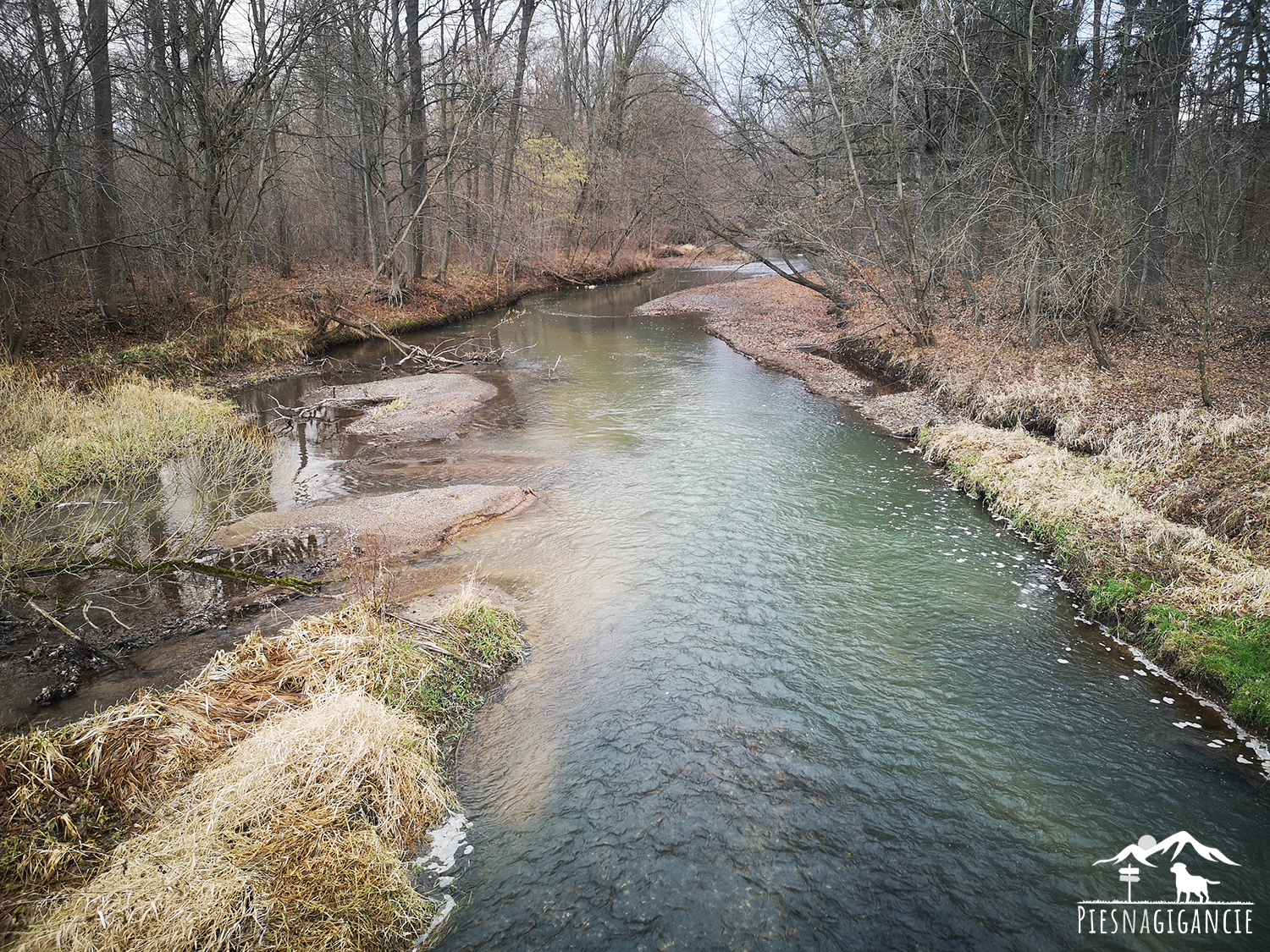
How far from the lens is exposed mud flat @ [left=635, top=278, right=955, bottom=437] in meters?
15.8

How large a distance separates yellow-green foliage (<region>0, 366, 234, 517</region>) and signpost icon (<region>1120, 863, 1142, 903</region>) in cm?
1139

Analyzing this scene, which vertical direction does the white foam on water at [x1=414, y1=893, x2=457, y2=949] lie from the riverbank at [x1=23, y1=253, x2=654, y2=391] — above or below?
below

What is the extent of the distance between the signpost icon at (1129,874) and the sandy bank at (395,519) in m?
7.67

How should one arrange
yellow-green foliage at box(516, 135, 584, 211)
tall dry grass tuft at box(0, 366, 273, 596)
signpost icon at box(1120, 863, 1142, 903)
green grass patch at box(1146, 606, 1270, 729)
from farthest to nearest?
yellow-green foliage at box(516, 135, 584, 211) < tall dry grass tuft at box(0, 366, 273, 596) < green grass patch at box(1146, 606, 1270, 729) < signpost icon at box(1120, 863, 1142, 903)

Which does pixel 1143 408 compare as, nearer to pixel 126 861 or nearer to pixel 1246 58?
pixel 1246 58

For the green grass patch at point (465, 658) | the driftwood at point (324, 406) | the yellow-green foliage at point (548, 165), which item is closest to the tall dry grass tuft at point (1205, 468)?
the green grass patch at point (465, 658)

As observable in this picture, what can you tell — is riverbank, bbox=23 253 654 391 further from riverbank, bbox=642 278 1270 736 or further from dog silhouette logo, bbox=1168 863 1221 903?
dog silhouette logo, bbox=1168 863 1221 903

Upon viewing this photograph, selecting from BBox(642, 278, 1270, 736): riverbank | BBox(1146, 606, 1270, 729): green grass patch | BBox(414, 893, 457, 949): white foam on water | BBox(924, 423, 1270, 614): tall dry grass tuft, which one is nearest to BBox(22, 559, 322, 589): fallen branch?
BBox(414, 893, 457, 949): white foam on water

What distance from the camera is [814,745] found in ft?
19.3

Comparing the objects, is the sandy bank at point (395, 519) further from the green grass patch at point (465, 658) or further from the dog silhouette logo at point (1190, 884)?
the dog silhouette logo at point (1190, 884)

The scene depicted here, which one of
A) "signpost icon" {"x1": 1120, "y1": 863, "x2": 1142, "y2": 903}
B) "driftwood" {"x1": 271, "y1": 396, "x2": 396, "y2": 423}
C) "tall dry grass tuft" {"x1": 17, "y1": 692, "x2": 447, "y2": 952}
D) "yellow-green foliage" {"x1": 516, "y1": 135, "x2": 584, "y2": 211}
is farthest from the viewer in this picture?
"yellow-green foliage" {"x1": 516, "y1": 135, "x2": 584, "y2": 211}

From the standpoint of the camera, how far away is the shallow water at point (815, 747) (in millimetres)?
4527

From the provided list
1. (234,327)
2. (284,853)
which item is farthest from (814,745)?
(234,327)

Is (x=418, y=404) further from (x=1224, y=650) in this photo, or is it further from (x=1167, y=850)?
(x=1167, y=850)
